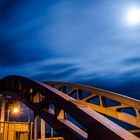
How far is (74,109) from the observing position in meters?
4.90

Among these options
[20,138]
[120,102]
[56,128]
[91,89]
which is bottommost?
[20,138]

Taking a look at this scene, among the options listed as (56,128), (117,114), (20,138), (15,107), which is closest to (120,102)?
(117,114)

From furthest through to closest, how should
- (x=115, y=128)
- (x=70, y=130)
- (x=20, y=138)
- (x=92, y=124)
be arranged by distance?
(x=20, y=138), (x=70, y=130), (x=92, y=124), (x=115, y=128)

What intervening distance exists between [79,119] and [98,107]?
6.66 metres

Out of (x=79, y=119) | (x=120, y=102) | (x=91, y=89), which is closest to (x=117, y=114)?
(x=120, y=102)

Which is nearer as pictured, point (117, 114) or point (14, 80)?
point (117, 114)

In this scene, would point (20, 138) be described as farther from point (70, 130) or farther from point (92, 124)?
point (92, 124)

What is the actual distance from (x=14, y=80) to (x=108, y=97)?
199 inches

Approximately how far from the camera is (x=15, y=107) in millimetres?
20266

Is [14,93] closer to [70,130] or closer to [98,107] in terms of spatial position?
[98,107]

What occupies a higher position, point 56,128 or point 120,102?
point 120,102

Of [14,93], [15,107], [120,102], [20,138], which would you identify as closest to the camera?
[120,102]

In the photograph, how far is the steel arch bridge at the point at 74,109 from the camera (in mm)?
4016

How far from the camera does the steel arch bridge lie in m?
4.02
